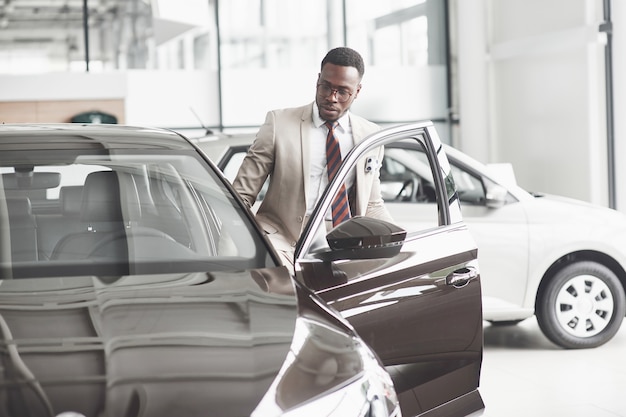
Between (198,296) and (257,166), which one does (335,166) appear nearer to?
(257,166)

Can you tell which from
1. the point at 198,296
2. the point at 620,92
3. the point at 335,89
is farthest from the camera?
the point at 620,92

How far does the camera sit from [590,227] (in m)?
6.41

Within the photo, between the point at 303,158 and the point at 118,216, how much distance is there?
2.73ft

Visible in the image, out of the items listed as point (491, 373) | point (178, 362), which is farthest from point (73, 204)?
point (491, 373)

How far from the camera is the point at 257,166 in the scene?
139 inches

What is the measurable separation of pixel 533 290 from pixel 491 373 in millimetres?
763

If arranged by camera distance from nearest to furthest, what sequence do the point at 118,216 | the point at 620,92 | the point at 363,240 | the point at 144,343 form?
the point at 144,343, the point at 363,240, the point at 118,216, the point at 620,92

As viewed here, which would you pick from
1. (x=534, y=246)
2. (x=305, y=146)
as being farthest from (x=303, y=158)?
(x=534, y=246)

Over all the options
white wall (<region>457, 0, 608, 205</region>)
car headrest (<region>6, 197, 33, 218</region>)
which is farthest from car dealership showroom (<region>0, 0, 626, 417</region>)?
white wall (<region>457, 0, 608, 205</region>)

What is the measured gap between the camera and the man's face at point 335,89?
3424 mm

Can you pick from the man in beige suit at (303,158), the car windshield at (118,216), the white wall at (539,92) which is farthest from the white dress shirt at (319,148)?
the white wall at (539,92)

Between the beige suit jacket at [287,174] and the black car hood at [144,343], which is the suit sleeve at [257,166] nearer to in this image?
the beige suit jacket at [287,174]

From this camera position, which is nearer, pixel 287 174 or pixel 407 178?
pixel 287 174

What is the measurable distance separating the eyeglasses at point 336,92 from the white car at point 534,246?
8.55 ft
